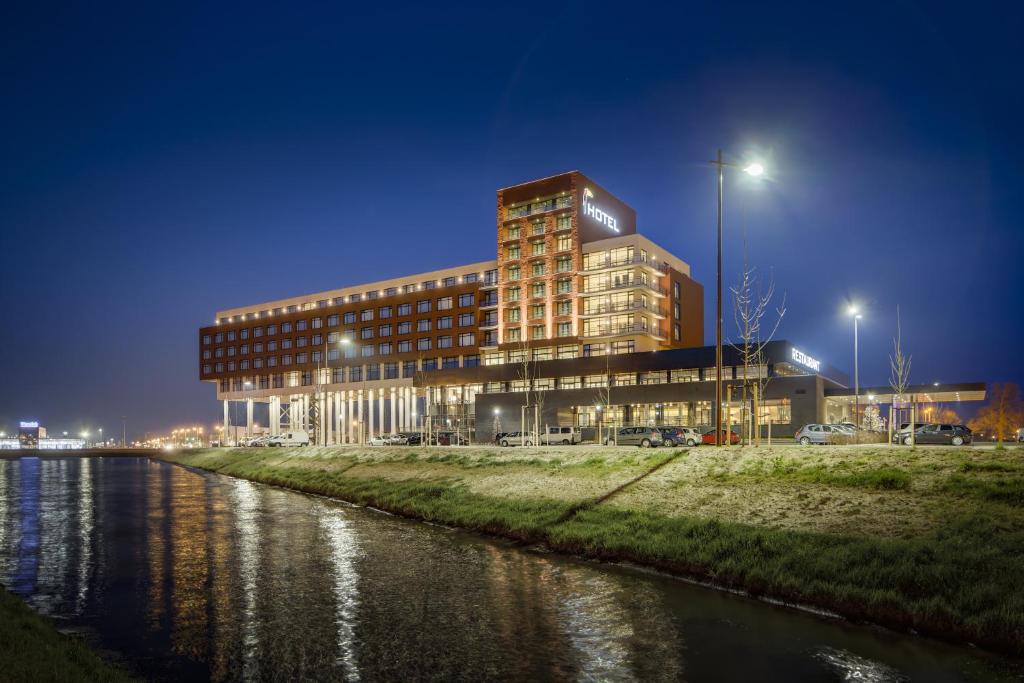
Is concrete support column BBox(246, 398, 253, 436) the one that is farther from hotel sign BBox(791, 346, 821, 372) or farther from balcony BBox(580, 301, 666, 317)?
hotel sign BBox(791, 346, 821, 372)

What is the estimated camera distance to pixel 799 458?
26.8 meters

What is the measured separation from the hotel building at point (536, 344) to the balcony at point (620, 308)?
0.19 m

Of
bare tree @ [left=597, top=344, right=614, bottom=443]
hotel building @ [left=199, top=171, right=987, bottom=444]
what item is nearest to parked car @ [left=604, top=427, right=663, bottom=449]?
hotel building @ [left=199, top=171, right=987, bottom=444]

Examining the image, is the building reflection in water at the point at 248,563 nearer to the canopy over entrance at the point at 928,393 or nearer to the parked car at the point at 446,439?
the parked car at the point at 446,439

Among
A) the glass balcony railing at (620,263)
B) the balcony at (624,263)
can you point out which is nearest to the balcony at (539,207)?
the glass balcony railing at (620,263)

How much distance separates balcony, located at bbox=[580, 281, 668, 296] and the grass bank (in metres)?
84.3

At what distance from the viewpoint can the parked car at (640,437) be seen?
52.6 meters

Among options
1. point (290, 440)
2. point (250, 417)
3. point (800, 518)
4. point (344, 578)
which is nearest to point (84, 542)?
point (344, 578)

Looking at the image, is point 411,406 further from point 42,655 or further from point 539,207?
point 42,655

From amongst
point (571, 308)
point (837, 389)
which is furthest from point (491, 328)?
point (837, 389)

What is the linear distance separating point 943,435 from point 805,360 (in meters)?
37.2

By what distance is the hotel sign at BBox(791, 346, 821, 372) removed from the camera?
78000 mm

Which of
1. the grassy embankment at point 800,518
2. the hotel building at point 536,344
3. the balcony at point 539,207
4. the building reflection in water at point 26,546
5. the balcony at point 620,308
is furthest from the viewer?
the balcony at point 539,207

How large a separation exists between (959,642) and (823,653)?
2709 millimetres
